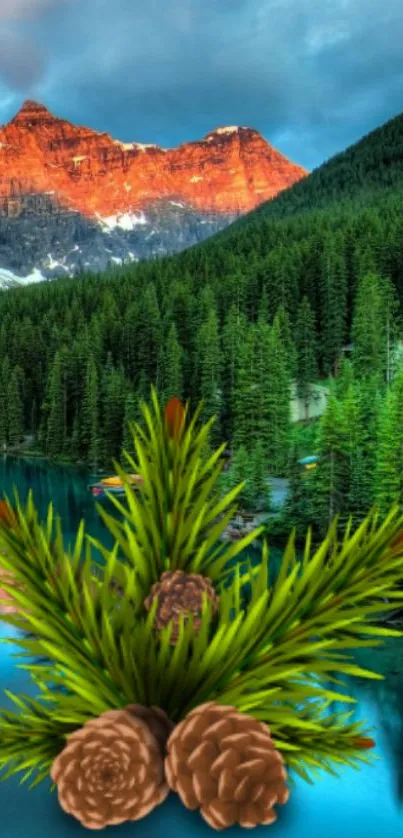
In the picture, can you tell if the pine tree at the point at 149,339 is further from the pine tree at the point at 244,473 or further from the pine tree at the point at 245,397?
the pine tree at the point at 244,473

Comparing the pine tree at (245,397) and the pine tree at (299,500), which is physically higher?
the pine tree at (245,397)

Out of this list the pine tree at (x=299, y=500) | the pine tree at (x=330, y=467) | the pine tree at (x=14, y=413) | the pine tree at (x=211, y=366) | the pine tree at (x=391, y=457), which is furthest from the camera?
the pine tree at (x=14, y=413)

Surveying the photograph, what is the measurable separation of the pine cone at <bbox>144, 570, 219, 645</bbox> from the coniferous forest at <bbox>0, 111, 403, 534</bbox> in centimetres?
2734

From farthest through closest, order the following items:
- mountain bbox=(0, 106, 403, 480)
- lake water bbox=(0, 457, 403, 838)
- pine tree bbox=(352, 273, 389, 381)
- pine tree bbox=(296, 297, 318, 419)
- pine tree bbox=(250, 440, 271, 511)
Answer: pine tree bbox=(296, 297, 318, 419) < mountain bbox=(0, 106, 403, 480) < pine tree bbox=(352, 273, 389, 381) < pine tree bbox=(250, 440, 271, 511) < lake water bbox=(0, 457, 403, 838)

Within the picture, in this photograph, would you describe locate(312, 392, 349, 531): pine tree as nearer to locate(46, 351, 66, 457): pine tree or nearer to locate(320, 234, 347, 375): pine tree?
locate(320, 234, 347, 375): pine tree

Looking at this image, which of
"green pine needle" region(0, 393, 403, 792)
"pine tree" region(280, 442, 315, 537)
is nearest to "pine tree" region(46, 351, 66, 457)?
"pine tree" region(280, 442, 315, 537)

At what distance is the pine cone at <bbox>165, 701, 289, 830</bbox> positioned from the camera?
177 centimetres

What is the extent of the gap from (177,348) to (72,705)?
227ft

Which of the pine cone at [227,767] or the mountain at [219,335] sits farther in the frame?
the mountain at [219,335]

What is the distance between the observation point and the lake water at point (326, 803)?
3449mm

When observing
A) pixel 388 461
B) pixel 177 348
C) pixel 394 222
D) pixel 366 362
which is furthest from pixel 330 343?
pixel 388 461

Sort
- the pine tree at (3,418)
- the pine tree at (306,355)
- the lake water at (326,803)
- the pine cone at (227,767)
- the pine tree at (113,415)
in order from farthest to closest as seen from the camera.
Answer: the pine tree at (3,418), the pine tree at (113,415), the pine tree at (306,355), the lake water at (326,803), the pine cone at (227,767)

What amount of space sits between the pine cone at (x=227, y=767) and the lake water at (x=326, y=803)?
0.88 metres

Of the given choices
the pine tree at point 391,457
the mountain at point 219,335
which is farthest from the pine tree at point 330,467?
the mountain at point 219,335
